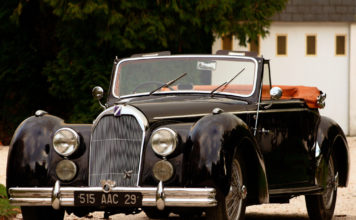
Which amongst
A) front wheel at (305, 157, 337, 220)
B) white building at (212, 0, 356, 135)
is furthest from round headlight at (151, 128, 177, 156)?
white building at (212, 0, 356, 135)

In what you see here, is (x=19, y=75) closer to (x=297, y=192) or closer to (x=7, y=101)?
(x=7, y=101)

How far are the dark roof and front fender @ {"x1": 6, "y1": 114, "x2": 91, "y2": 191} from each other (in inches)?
820

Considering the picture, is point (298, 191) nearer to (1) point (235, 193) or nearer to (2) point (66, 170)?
(1) point (235, 193)

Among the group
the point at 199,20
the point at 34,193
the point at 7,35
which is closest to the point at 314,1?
the point at 199,20

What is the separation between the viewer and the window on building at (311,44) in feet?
93.9

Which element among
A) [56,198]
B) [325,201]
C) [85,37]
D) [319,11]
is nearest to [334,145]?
[325,201]

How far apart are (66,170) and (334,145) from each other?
3799 millimetres

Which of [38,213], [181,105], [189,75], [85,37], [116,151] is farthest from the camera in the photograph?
[85,37]

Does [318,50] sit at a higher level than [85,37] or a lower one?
lower

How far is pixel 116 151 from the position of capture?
24.2 feet

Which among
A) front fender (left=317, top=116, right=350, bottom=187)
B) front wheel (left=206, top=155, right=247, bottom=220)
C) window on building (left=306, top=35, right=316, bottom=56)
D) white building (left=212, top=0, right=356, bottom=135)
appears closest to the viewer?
front wheel (left=206, top=155, right=247, bottom=220)

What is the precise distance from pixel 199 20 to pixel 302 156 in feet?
41.6

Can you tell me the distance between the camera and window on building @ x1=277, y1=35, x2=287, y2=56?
28.5m

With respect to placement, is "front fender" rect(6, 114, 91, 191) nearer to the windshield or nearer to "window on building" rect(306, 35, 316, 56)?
the windshield
